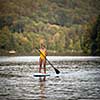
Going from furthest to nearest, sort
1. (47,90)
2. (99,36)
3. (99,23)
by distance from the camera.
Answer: (99,23), (99,36), (47,90)

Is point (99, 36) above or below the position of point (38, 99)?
below

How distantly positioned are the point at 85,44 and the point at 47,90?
121168 mm

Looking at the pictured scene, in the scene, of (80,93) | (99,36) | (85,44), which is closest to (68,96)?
(80,93)

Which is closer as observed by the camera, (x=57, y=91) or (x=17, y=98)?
(x=17, y=98)

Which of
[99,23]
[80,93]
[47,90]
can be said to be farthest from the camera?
[99,23]

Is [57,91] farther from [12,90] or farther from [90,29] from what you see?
[90,29]

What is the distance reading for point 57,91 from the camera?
2673cm

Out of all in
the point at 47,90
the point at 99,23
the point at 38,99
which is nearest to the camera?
the point at 38,99

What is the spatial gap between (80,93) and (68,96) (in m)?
1.51

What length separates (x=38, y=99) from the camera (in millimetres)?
22953

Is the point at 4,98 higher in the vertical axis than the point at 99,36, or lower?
higher

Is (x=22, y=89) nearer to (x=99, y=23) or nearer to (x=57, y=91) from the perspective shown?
(x=57, y=91)

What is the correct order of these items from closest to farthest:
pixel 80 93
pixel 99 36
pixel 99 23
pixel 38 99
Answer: pixel 38 99, pixel 80 93, pixel 99 36, pixel 99 23

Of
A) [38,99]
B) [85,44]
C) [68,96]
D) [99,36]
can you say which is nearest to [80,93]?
[68,96]
